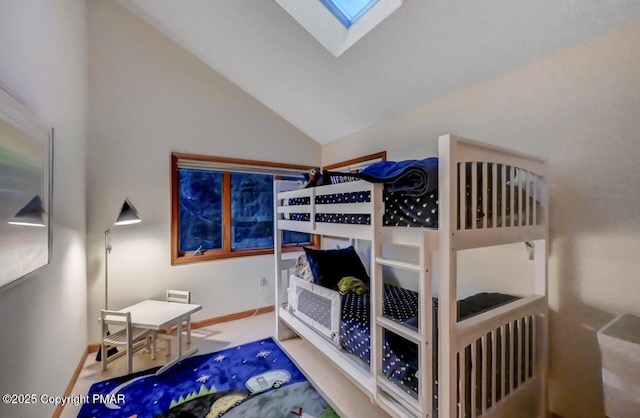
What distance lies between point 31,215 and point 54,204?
505 mm

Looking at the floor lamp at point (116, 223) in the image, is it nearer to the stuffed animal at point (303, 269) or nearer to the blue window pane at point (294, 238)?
the stuffed animal at point (303, 269)

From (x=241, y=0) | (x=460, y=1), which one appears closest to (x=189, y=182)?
(x=241, y=0)

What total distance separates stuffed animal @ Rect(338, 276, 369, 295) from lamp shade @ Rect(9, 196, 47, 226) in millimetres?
2006

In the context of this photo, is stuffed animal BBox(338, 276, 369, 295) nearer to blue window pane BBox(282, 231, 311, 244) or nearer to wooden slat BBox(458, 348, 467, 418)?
wooden slat BBox(458, 348, 467, 418)

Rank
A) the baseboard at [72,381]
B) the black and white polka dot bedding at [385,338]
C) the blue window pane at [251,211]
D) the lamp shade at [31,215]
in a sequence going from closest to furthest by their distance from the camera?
the lamp shade at [31,215] → the black and white polka dot bedding at [385,338] → the baseboard at [72,381] → the blue window pane at [251,211]

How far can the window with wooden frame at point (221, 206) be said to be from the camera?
2846 mm

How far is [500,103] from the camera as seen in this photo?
1.79 meters

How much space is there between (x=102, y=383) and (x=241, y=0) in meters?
3.09

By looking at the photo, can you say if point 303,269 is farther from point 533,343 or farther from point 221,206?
point 533,343

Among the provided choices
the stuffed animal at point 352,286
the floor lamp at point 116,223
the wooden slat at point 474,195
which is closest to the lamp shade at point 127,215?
the floor lamp at point 116,223

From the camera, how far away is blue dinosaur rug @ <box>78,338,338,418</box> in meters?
1.66

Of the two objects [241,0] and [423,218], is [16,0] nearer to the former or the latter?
[241,0]

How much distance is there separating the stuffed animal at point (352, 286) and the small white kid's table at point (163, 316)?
1.38m

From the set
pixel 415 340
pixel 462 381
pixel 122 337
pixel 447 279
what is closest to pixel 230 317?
pixel 122 337
